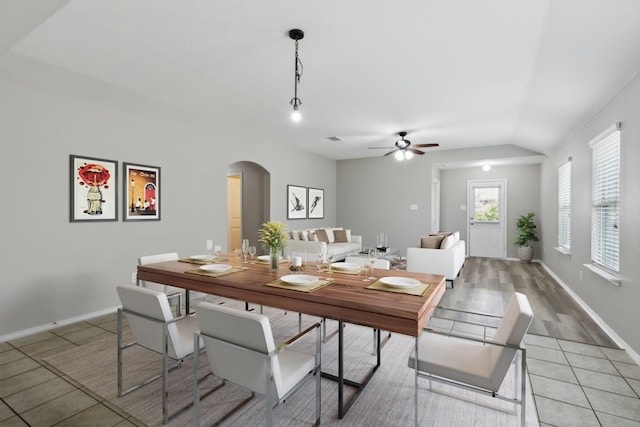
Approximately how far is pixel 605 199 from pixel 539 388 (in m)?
2.40

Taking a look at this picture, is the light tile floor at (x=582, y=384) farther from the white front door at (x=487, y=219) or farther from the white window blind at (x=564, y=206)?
the white front door at (x=487, y=219)

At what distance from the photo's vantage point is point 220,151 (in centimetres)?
516

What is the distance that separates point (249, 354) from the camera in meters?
1.52

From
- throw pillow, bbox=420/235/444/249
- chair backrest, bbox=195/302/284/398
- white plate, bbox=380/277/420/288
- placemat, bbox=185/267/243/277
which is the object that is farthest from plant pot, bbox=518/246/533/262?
chair backrest, bbox=195/302/284/398

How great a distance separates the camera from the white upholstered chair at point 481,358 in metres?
1.57

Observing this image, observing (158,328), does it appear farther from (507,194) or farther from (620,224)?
(507,194)

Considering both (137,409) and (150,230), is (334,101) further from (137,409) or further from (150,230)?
(137,409)

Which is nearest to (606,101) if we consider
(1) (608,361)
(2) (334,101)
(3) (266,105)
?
(1) (608,361)

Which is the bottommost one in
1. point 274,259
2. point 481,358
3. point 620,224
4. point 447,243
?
point 481,358

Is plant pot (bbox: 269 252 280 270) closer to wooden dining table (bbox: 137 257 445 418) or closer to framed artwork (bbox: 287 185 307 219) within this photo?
wooden dining table (bbox: 137 257 445 418)

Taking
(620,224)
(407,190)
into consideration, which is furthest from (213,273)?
(407,190)

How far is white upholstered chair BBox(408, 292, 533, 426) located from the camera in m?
1.57

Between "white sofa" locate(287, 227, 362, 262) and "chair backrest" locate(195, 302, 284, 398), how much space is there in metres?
3.53

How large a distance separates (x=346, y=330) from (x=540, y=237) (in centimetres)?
663
